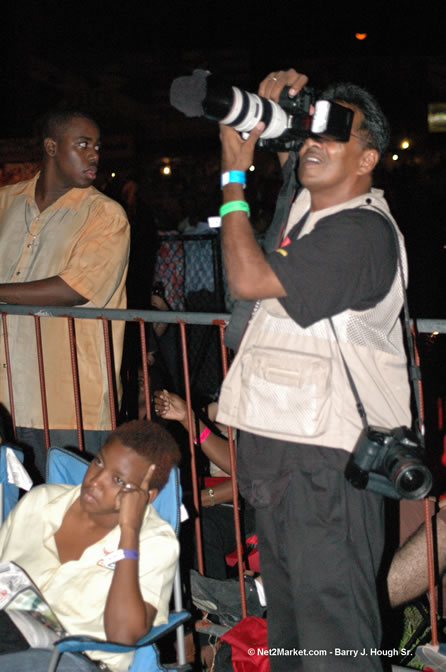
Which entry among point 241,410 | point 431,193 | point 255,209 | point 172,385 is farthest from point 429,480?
point 431,193

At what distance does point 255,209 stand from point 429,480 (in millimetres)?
6597

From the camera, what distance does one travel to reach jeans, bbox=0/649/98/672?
2299 millimetres

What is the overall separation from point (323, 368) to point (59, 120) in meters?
2.15

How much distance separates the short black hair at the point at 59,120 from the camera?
136 inches

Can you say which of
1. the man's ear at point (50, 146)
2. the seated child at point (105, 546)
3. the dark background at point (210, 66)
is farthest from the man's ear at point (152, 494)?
the dark background at point (210, 66)

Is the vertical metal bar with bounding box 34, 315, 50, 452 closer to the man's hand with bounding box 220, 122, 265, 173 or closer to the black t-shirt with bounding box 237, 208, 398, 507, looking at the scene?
the man's hand with bounding box 220, 122, 265, 173

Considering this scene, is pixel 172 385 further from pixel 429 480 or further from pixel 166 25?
pixel 166 25

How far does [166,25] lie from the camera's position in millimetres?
11453

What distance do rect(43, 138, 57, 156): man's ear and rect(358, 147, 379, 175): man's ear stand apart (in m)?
1.89

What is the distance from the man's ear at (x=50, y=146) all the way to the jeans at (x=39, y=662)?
2.27 m

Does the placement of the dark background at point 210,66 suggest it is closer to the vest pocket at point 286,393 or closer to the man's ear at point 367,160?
the man's ear at point 367,160

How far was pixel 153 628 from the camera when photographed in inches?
96.4

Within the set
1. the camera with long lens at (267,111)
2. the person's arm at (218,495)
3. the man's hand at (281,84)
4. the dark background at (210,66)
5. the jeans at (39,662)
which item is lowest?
the jeans at (39,662)

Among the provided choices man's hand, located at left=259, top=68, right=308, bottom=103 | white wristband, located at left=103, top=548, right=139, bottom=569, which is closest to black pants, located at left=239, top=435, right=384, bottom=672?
white wristband, located at left=103, top=548, right=139, bottom=569
